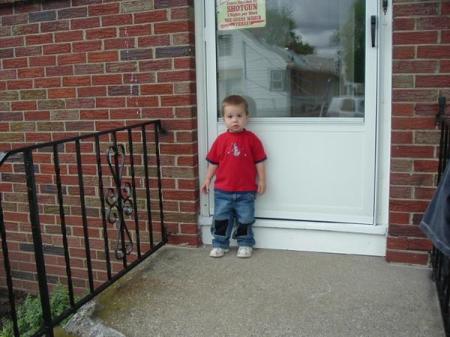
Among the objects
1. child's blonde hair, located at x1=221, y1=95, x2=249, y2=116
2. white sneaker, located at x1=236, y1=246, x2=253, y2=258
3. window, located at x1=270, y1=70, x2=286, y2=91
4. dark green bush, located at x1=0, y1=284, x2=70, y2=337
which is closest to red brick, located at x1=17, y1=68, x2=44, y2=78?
child's blonde hair, located at x1=221, y1=95, x2=249, y2=116

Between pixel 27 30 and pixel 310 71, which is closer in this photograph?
pixel 310 71

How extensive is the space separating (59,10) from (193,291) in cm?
221

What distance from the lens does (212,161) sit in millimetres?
3260

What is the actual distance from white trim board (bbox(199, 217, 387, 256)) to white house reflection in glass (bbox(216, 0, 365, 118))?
28.5 inches

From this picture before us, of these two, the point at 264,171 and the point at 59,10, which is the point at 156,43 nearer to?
the point at 59,10

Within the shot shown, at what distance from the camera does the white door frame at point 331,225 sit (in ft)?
9.71

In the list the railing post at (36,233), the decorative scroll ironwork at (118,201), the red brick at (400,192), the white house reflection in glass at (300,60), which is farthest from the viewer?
the white house reflection in glass at (300,60)

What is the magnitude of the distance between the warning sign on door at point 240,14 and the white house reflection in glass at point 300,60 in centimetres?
3

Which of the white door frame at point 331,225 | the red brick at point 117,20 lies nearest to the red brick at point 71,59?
the red brick at point 117,20

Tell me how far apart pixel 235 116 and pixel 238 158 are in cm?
27

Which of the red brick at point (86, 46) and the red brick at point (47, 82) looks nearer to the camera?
the red brick at point (86, 46)

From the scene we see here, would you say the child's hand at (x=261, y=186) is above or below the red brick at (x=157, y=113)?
below

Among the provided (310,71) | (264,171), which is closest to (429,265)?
(264,171)

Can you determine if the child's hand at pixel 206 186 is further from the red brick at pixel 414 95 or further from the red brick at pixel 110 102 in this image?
the red brick at pixel 414 95
